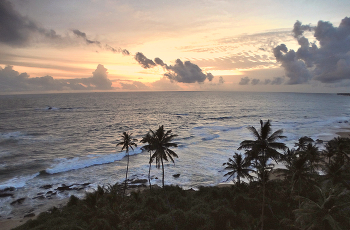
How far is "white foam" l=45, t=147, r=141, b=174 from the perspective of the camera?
4575 centimetres

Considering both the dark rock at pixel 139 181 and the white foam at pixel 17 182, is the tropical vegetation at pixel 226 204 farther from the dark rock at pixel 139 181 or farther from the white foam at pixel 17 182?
the white foam at pixel 17 182

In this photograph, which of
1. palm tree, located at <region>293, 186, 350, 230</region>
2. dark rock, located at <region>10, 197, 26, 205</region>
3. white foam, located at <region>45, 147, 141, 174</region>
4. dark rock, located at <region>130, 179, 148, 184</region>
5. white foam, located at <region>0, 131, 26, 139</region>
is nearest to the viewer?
palm tree, located at <region>293, 186, 350, 230</region>

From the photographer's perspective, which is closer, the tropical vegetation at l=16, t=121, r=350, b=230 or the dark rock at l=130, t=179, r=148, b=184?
the tropical vegetation at l=16, t=121, r=350, b=230

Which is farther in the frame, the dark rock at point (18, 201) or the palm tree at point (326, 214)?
the dark rock at point (18, 201)

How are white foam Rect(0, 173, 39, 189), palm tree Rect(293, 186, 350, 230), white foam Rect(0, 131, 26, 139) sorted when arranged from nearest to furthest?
palm tree Rect(293, 186, 350, 230) < white foam Rect(0, 173, 39, 189) < white foam Rect(0, 131, 26, 139)

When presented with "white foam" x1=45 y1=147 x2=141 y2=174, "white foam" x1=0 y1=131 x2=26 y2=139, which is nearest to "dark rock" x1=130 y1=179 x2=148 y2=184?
"white foam" x1=45 y1=147 x2=141 y2=174

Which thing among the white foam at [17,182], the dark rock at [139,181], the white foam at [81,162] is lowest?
the dark rock at [139,181]

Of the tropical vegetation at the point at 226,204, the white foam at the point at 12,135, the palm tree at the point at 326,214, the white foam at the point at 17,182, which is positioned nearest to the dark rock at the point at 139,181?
the tropical vegetation at the point at 226,204

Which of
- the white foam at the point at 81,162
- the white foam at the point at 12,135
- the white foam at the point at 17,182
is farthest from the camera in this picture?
the white foam at the point at 12,135

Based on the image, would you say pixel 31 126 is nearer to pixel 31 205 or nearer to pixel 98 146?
pixel 98 146

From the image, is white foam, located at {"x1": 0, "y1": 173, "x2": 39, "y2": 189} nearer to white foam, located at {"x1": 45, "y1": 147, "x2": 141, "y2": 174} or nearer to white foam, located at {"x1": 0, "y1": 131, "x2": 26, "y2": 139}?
white foam, located at {"x1": 45, "y1": 147, "x2": 141, "y2": 174}

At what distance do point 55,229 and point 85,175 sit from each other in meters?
21.8

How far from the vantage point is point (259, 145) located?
25750 millimetres

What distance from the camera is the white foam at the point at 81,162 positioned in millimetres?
45750
